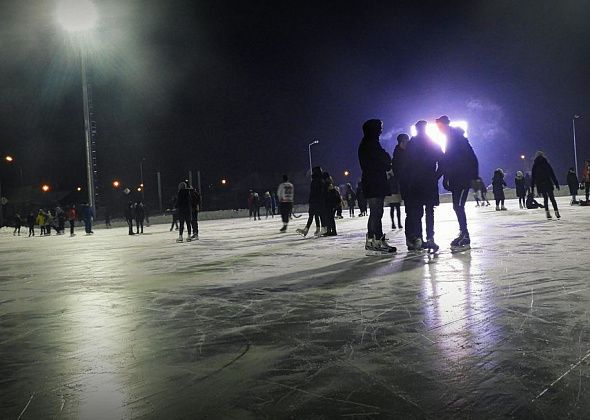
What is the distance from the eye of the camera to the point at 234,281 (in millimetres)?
6121

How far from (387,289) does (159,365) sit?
8.29ft

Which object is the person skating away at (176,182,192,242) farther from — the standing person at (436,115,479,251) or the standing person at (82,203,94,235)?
the standing person at (82,203,94,235)

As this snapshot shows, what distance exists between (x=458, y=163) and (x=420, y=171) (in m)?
0.77

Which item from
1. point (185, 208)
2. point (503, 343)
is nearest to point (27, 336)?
point (503, 343)

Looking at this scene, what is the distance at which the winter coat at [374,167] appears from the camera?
7.98 m

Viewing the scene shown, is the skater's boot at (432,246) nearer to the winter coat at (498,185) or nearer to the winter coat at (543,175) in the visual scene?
the winter coat at (543,175)

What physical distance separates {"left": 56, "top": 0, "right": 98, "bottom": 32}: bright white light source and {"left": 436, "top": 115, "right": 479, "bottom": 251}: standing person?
20111 millimetres

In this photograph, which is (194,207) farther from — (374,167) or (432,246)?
(432,246)

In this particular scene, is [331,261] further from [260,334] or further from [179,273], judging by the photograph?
[260,334]

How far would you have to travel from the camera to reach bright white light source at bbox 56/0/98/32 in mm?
23672

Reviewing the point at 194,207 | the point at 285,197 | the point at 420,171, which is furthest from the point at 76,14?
the point at 420,171

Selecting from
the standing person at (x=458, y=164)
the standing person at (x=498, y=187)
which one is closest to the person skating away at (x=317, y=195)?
the standing person at (x=458, y=164)

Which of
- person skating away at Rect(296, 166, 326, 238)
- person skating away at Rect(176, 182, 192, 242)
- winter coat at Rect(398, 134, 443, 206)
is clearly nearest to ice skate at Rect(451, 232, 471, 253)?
winter coat at Rect(398, 134, 443, 206)

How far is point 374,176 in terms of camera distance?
26.2ft
